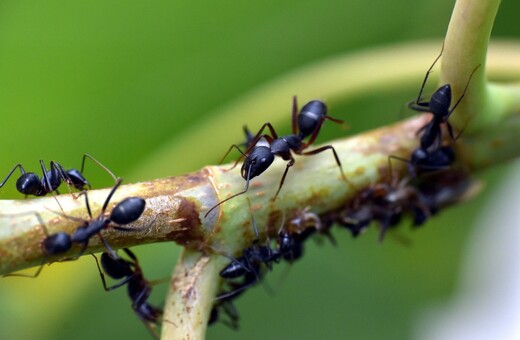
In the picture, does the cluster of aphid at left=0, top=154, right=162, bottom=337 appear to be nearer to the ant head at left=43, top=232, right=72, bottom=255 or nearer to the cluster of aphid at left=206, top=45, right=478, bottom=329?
the ant head at left=43, top=232, right=72, bottom=255

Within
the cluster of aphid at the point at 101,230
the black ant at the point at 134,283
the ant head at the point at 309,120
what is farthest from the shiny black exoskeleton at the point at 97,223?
the ant head at the point at 309,120

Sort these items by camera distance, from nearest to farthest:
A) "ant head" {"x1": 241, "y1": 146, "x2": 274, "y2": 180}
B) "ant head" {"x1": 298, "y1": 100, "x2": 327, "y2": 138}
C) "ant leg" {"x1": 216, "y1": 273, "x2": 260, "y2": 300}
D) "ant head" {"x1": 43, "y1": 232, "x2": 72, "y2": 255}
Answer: "ant head" {"x1": 43, "y1": 232, "x2": 72, "y2": 255} → "ant head" {"x1": 241, "y1": 146, "x2": 274, "y2": 180} → "ant leg" {"x1": 216, "y1": 273, "x2": 260, "y2": 300} → "ant head" {"x1": 298, "y1": 100, "x2": 327, "y2": 138}

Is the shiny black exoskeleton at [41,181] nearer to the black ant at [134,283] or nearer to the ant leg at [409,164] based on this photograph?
the black ant at [134,283]

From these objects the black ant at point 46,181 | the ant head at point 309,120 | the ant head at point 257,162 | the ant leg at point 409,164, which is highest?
the ant head at point 257,162

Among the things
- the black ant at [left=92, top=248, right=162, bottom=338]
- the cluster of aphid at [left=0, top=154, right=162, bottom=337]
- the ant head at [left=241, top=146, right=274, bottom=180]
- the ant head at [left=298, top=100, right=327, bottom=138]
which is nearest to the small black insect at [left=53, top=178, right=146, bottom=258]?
the cluster of aphid at [left=0, top=154, right=162, bottom=337]

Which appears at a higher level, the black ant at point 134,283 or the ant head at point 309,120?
the ant head at point 309,120

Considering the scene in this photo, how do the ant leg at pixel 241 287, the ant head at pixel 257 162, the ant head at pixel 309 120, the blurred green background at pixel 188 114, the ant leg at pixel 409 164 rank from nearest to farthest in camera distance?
the ant head at pixel 257 162
the ant leg at pixel 409 164
the ant leg at pixel 241 287
the ant head at pixel 309 120
the blurred green background at pixel 188 114

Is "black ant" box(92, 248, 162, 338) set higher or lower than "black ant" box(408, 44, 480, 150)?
lower

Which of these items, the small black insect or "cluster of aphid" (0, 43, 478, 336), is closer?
the small black insect

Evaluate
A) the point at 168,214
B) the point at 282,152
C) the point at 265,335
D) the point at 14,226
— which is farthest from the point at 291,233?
the point at 265,335
